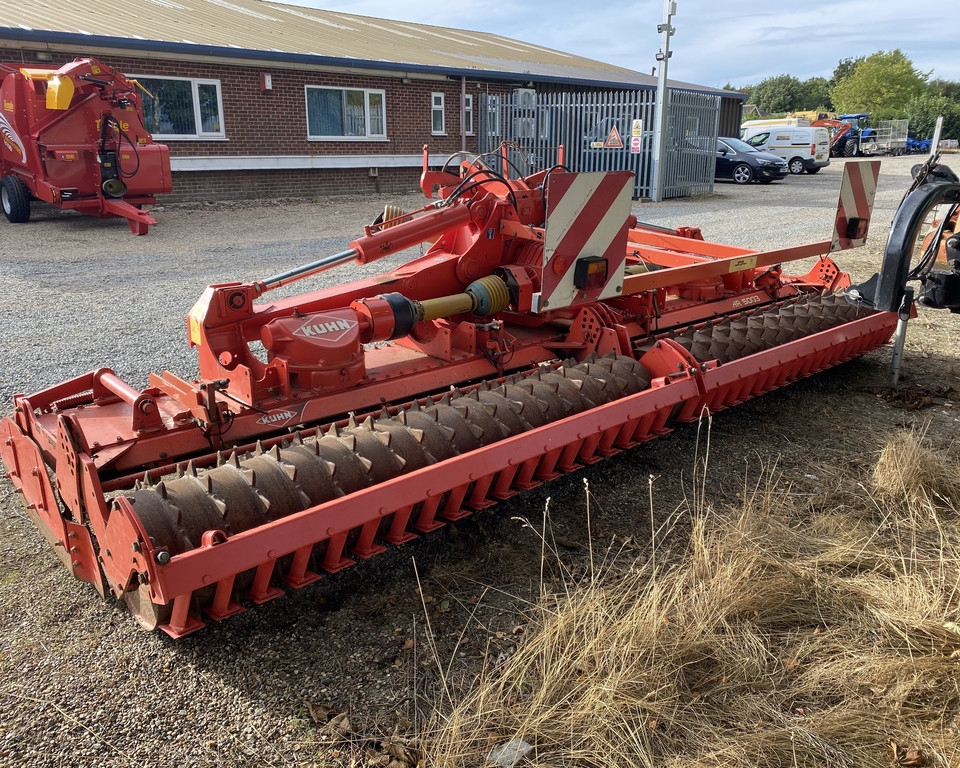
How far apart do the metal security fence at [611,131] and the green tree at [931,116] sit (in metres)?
34.9

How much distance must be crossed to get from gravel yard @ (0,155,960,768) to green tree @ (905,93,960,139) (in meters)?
47.3

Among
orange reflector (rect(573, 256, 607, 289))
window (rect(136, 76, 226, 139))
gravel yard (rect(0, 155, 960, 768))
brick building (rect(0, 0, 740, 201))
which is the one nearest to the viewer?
gravel yard (rect(0, 155, 960, 768))

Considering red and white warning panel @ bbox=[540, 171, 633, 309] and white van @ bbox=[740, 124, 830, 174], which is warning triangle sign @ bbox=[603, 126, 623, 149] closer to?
white van @ bbox=[740, 124, 830, 174]

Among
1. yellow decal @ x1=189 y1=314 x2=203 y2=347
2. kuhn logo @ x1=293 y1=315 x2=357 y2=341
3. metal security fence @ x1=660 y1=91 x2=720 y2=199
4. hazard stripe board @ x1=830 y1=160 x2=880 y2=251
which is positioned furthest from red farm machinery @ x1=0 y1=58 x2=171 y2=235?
metal security fence @ x1=660 y1=91 x2=720 y2=199

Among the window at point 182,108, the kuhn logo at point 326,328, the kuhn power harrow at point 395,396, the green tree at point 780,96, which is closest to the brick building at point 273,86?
the window at point 182,108

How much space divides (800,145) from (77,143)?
76.1 ft

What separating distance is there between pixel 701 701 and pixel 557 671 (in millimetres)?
467

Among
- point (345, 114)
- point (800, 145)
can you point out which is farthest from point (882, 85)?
point (345, 114)

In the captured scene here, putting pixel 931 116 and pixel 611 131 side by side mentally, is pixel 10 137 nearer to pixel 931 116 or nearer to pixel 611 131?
pixel 611 131

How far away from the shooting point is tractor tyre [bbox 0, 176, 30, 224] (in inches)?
452

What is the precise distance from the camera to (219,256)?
389 inches

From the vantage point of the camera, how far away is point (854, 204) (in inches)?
223

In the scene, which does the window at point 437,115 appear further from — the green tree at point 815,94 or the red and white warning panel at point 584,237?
the green tree at point 815,94

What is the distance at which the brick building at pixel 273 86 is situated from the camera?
1396cm
